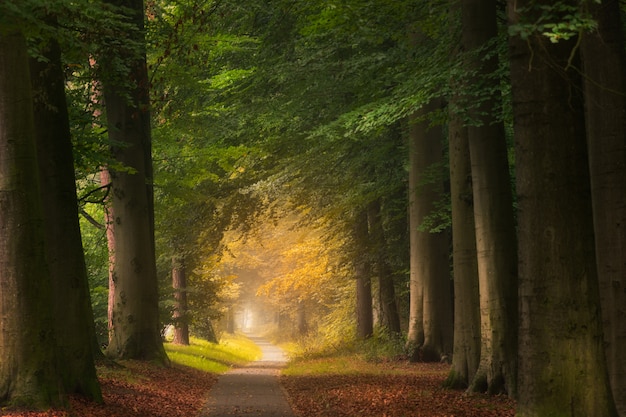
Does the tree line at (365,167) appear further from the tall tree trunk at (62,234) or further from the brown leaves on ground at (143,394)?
the brown leaves on ground at (143,394)

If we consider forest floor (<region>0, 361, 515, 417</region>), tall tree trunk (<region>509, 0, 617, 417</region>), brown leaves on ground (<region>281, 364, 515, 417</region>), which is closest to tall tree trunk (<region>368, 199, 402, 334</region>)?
forest floor (<region>0, 361, 515, 417</region>)

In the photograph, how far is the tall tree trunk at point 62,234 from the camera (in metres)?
11.7

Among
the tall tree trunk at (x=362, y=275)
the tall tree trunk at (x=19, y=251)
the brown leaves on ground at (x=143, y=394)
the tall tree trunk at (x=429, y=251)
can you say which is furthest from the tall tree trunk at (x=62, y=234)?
the tall tree trunk at (x=362, y=275)

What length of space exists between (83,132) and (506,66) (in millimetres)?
7586

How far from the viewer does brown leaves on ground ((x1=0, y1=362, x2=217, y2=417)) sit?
36.5ft

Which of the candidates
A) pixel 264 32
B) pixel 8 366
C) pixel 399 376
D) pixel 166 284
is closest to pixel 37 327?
pixel 8 366

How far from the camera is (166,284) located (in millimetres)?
29438

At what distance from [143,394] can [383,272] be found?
15282mm

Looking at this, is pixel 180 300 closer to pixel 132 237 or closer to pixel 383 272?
pixel 383 272

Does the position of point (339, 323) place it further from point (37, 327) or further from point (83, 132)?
point (37, 327)

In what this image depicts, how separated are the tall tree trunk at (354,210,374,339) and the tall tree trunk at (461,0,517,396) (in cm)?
1448

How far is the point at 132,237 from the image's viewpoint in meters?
18.5

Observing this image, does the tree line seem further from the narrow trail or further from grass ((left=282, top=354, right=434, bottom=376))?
the narrow trail

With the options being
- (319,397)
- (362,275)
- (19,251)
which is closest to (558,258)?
(19,251)
